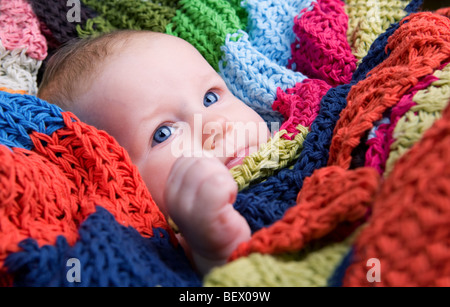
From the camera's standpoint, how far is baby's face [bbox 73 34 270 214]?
0.91 metres

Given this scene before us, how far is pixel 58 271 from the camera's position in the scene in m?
0.61

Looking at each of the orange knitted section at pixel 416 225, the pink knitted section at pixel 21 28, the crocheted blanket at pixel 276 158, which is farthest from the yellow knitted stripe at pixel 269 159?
the pink knitted section at pixel 21 28

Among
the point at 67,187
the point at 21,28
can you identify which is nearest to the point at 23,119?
the point at 67,187

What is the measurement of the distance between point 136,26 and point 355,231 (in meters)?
0.98

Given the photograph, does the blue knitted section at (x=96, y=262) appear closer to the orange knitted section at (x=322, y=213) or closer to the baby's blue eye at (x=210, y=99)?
the orange knitted section at (x=322, y=213)

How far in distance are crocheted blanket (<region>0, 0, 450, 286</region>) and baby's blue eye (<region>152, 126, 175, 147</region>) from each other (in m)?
0.14

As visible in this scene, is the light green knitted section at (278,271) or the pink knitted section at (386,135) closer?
the light green knitted section at (278,271)

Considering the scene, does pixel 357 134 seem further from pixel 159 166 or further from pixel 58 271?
pixel 58 271

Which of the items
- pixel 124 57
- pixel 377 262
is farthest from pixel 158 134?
pixel 377 262

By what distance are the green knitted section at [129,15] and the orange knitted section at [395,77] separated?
2.24 ft

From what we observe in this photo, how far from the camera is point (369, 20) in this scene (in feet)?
3.77

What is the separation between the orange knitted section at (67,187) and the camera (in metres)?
0.66

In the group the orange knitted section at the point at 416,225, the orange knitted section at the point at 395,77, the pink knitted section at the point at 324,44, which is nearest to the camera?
the orange knitted section at the point at 416,225

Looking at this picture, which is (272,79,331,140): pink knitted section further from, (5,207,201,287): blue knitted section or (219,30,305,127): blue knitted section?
(5,207,201,287): blue knitted section
